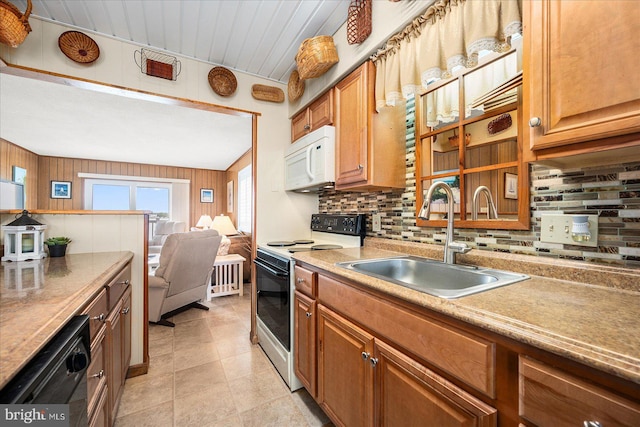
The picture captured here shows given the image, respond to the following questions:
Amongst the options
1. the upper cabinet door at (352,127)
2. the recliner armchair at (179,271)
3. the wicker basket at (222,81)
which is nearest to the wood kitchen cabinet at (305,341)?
the upper cabinet door at (352,127)

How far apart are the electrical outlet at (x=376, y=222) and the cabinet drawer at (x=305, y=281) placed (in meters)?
0.65

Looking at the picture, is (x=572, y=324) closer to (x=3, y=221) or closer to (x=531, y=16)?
(x=531, y=16)

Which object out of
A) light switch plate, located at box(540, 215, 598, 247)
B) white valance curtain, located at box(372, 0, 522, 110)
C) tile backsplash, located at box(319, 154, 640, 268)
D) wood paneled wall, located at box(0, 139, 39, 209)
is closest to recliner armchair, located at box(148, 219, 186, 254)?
wood paneled wall, located at box(0, 139, 39, 209)

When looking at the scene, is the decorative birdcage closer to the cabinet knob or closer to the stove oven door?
the stove oven door

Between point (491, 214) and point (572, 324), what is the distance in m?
0.77

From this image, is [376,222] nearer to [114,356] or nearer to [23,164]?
[114,356]

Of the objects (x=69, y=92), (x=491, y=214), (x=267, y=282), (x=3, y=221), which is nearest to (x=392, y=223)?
(x=491, y=214)

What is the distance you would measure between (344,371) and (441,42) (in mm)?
1559

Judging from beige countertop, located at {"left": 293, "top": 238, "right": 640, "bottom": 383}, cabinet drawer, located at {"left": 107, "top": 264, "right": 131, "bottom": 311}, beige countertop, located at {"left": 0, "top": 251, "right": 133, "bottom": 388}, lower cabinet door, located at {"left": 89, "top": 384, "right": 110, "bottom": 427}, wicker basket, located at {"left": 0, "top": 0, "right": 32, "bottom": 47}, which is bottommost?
lower cabinet door, located at {"left": 89, "top": 384, "right": 110, "bottom": 427}

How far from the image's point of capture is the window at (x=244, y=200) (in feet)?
17.4

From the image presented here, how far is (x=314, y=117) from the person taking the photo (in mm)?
2193

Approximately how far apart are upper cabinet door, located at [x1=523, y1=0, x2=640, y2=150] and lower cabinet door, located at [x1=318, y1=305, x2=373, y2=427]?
94 centimetres

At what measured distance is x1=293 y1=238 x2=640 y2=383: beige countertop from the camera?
504 mm

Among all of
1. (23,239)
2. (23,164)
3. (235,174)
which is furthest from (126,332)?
(23,164)
